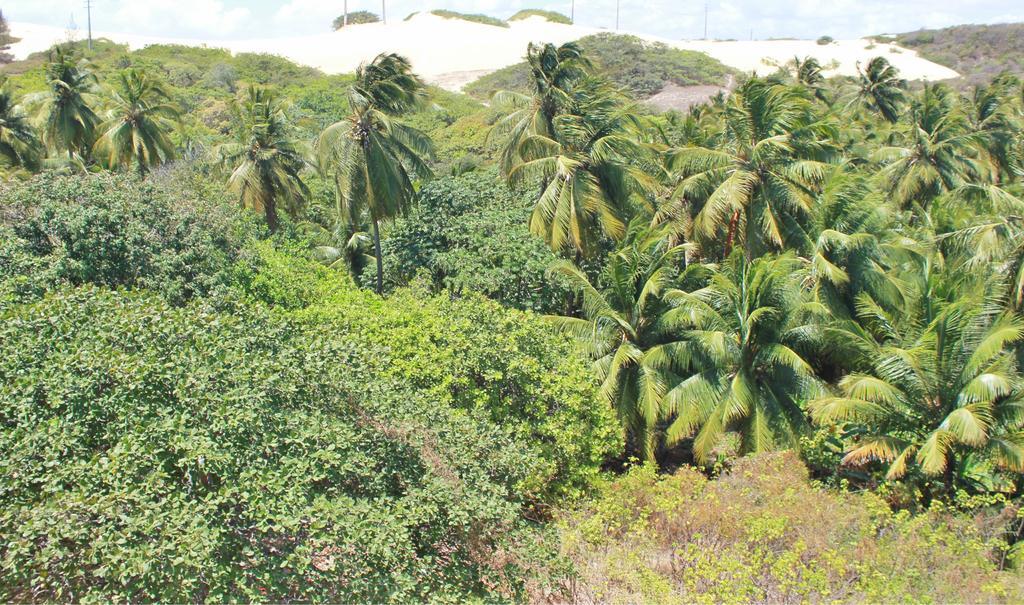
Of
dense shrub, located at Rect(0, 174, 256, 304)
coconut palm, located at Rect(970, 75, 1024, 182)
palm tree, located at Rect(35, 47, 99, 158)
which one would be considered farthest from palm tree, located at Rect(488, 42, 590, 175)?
coconut palm, located at Rect(970, 75, 1024, 182)

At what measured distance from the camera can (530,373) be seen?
41.4 ft

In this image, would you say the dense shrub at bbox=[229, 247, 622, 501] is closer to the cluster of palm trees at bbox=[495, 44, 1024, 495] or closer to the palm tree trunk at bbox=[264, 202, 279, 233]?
the cluster of palm trees at bbox=[495, 44, 1024, 495]

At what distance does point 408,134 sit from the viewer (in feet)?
64.4

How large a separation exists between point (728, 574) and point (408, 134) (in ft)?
45.9

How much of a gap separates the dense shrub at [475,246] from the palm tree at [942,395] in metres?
7.00

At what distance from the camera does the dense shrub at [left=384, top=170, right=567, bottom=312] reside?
17.8m

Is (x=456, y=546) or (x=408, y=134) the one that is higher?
(x=408, y=134)

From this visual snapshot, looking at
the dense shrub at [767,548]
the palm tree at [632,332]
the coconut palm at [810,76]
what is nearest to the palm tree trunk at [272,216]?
the palm tree at [632,332]

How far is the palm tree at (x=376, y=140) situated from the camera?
62.9ft

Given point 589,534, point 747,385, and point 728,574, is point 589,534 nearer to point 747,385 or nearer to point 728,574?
point 728,574


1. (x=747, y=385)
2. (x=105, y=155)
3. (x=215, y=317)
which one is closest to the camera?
(x=215, y=317)

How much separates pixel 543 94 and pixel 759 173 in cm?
573

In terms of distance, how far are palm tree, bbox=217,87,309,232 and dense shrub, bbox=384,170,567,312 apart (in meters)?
5.00

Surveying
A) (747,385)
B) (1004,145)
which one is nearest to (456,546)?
(747,385)
